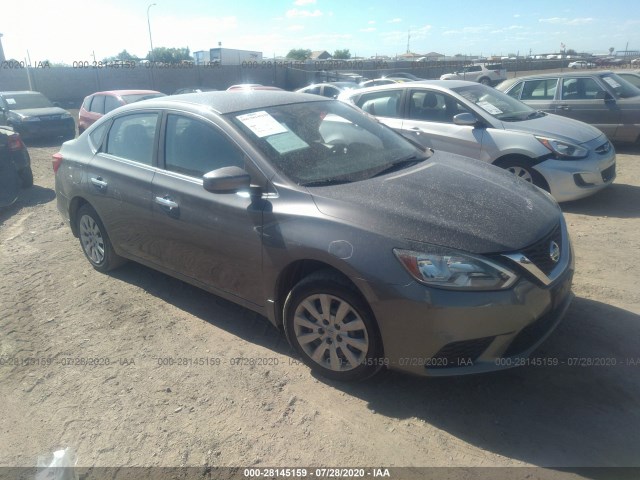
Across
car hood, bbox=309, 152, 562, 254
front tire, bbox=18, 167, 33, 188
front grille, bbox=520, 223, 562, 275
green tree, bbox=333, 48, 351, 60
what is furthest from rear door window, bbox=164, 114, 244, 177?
green tree, bbox=333, 48, 351, 60

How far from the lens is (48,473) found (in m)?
2.47

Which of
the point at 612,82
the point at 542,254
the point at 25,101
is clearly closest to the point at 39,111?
the point at 25,101

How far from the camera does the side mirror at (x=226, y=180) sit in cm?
314

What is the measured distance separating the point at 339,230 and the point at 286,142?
0.94 m

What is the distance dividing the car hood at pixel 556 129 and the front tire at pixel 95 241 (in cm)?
486

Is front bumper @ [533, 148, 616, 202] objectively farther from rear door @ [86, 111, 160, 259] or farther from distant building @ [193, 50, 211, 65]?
distant building @ [193, 50, 211, 65]

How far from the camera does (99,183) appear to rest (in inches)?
176

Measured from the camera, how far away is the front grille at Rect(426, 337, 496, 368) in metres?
2.70

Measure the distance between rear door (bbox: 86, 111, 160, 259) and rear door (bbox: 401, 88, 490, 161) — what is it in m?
3.57

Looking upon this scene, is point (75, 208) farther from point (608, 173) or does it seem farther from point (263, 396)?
point (608, 173)

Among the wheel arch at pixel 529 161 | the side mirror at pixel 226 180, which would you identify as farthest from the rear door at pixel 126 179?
the wheel arch at pixel 529 161

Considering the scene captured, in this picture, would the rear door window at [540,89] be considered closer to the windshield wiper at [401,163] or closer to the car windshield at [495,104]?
the car windshield at [495,104]

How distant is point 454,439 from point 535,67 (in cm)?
5080

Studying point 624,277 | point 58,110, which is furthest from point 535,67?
point 624,277
